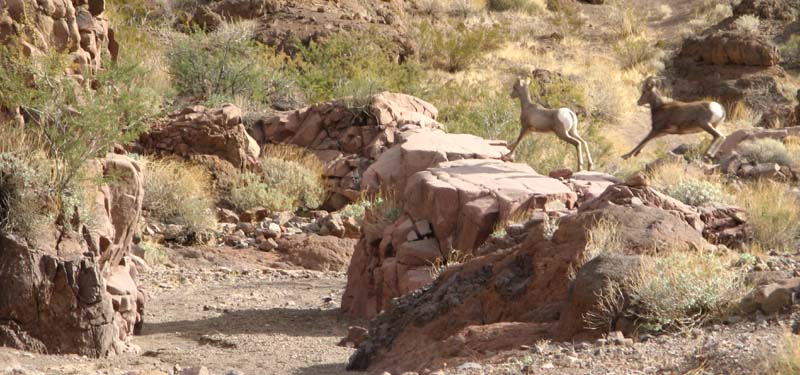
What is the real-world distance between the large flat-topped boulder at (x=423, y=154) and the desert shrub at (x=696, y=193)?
2445 millimetres

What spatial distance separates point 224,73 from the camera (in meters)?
24.8

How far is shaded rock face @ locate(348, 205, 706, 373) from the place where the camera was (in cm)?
891

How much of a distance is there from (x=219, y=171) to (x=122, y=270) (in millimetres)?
9868

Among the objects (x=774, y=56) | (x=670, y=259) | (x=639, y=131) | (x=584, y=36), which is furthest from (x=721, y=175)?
(x=584, y=36)

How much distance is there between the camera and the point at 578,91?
29.4 m

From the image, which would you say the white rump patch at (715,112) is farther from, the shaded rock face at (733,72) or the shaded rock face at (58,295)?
the shaded rock face at (58,295)

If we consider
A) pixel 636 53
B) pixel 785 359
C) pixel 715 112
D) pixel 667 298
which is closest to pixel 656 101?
pixel 715 112

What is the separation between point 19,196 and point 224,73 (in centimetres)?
1566

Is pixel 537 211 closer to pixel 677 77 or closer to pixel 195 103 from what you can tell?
pixel 195 103

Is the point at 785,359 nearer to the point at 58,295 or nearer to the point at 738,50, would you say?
the point at 58,295

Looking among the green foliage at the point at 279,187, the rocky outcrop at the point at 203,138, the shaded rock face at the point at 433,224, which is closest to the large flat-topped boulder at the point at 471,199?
the shaded rock face at the point at 433,224

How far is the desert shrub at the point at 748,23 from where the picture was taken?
37.2 metres

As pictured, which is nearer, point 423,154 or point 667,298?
point 667,298

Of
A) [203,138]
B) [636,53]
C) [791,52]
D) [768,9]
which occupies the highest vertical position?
[203,138]
